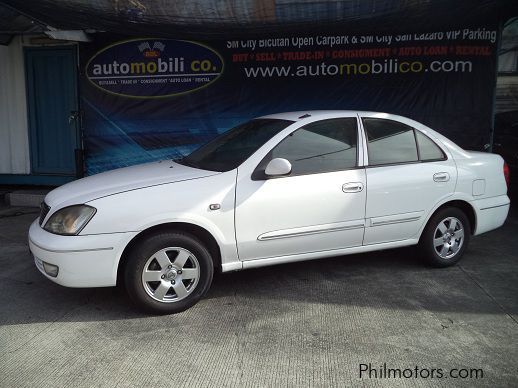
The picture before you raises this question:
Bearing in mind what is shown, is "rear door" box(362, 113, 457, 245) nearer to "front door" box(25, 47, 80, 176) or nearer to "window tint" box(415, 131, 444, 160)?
"window tint" box(415, 131, 444, 160)

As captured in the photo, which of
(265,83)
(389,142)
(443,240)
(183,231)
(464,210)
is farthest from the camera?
(265,83)

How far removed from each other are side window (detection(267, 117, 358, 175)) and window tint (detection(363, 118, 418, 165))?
0.55ft

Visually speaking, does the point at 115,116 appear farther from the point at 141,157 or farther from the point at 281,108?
the point at 281,108

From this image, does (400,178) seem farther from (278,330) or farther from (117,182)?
(117,182)

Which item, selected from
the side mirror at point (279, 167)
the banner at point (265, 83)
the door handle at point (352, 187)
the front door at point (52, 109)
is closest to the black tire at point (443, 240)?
the door handle at point (352, 187)

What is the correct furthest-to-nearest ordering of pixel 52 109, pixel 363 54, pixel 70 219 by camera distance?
pixel 52 109, pixel 363 54, pixel 70 219

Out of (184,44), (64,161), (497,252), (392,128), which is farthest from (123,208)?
(64,161)

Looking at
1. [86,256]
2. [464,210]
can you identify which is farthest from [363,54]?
[86,256]

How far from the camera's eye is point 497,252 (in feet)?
19.2

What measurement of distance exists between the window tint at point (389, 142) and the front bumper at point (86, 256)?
2331mm

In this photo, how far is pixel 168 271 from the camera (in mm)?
4004

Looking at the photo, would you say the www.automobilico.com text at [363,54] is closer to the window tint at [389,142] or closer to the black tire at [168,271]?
the window tint at [389,142]

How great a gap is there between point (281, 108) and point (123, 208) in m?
4.52

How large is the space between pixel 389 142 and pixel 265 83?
3465mm
